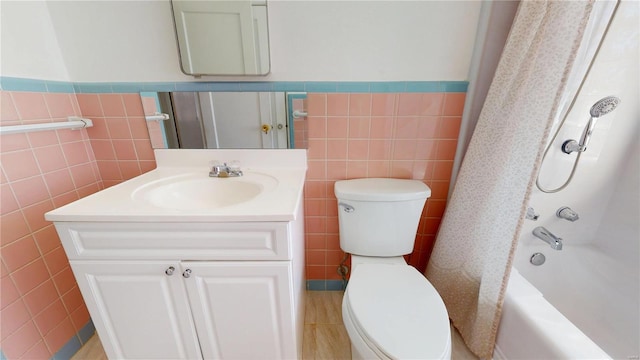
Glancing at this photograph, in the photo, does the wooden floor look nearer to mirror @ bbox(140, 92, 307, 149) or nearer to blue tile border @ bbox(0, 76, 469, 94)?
mirror @ bbox(140, 92, 307, 149)

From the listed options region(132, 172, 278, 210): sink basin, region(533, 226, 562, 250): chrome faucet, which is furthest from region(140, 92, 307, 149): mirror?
region(533, 226, 562, 250): chrome faucet

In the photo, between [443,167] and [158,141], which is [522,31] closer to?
[443,167]

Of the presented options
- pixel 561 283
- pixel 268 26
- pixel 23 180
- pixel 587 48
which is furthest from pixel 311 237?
pixel 587 48

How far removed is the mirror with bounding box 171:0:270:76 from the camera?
0.94 meters

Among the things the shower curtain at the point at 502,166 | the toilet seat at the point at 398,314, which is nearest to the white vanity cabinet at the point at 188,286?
the toilet seat at the point at 398,314

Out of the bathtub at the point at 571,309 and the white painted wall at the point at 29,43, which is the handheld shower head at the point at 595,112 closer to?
the bathtub at the point at 571,309

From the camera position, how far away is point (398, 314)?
2.57 feet

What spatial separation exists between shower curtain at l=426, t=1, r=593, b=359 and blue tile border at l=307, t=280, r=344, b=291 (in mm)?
581

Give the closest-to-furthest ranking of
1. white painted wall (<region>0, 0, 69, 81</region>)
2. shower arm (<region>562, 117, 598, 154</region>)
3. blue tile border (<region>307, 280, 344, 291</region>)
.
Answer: white painted wall (<region>0, 0, 69, 81</region>) < shower arm (<region>562, 117, 598, 154</region>) < blue tile border (<region>307, 280, 344, 291</region>)

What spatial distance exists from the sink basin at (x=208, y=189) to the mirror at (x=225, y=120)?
0.19 m

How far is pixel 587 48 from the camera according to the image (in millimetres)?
925

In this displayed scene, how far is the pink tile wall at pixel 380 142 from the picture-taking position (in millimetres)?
1080

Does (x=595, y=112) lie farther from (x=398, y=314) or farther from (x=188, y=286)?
(x=188, y=286)

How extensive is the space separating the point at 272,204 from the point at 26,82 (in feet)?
3.53
